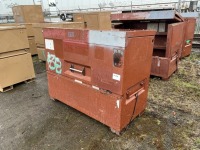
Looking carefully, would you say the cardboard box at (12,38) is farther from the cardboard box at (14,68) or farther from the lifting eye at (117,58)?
the lifting eye at (117,58)

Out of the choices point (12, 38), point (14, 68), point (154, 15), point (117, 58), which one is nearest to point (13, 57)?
point (14, 68)

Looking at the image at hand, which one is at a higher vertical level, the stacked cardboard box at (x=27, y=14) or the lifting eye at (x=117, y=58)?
the stacked cardboard box at (x=27, y=14)

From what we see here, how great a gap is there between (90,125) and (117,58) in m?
1.06

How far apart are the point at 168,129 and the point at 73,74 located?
1.46m

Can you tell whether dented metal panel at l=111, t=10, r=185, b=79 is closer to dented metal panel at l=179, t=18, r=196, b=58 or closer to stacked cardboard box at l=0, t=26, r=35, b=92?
dented metal panel at l=179, t=18, r=196, b=58

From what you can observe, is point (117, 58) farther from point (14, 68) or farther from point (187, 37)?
point (187, 37)

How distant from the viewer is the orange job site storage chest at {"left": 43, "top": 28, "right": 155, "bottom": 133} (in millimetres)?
1840

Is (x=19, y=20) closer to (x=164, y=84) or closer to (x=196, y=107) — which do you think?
(x=164, y=84)

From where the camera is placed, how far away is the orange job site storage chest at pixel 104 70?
184 cm

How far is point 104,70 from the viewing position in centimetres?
198

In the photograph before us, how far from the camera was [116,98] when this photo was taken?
197 centimetres

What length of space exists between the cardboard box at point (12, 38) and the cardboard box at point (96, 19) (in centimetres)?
345

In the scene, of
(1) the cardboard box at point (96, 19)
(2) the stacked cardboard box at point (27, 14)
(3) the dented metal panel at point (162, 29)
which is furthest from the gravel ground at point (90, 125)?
(1) the cardboard box at point (96, 19)

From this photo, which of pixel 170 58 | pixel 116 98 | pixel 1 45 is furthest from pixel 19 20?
pixel 116 98
